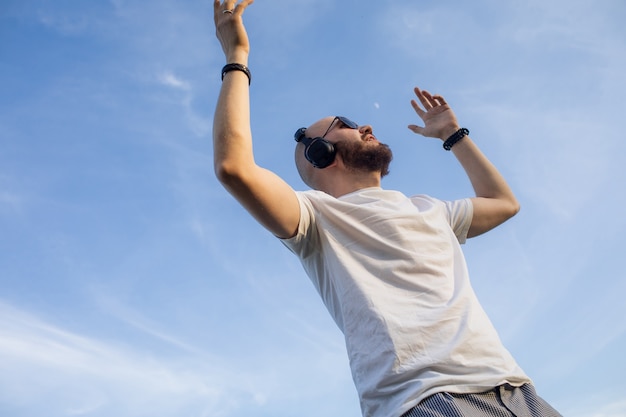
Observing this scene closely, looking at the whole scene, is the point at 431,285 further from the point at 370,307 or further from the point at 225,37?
the point at 225,37

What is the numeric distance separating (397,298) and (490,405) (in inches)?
23.6

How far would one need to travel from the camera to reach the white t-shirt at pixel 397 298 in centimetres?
223

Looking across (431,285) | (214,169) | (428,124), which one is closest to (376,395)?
(431,285)

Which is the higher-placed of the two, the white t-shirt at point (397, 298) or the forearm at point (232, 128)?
the forearm at point (232, 128)

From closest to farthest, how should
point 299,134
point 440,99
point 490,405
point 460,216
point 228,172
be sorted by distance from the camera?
point 490,405 → point 228,172 → point 460,216 → point 299,134 → point 440,99

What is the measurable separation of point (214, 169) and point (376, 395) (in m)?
1.21

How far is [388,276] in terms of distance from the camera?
8.53 ft

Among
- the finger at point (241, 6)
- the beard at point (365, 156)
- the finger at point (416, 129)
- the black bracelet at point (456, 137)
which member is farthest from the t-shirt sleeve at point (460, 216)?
the finger at point (241, 6)

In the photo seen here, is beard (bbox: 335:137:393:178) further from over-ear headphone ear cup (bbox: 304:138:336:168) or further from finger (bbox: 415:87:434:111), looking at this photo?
finger (bbox: 415:87:434:111)

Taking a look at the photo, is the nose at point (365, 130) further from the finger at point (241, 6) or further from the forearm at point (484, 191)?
the finger at point (241, 6)

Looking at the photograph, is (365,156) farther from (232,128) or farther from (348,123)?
(232,128)

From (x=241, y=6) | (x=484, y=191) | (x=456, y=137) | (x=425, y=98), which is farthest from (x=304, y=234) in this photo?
(x=425, y=98)

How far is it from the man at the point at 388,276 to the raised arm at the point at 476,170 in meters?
0.07

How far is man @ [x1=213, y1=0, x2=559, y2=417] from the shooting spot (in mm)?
2223
